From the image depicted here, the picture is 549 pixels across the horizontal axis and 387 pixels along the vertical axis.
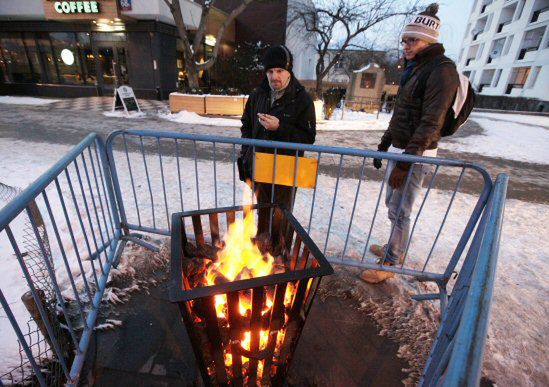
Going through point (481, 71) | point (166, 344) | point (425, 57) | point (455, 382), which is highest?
point (481, 71)

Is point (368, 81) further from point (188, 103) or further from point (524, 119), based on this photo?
point (188, 103)

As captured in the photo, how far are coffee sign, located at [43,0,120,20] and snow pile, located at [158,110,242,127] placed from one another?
265 inches

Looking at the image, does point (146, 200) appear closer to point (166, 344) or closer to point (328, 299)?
point (166, 344)

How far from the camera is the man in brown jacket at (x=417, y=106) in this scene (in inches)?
91.1

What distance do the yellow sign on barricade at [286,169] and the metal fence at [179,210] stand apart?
0.26ft

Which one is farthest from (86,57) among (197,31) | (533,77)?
(533,77)

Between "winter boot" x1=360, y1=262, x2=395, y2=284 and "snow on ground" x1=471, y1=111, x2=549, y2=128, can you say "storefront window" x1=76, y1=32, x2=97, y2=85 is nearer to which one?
"winter boot" x1=360, y1=262, x2=395, y2=284

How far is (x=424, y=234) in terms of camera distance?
3971 millimetres

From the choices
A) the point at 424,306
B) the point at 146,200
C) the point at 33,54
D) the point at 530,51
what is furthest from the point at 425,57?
the point at 530,51

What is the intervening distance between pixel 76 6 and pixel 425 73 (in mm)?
18001

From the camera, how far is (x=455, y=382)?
2.29 feet

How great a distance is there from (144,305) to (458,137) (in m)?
12.8

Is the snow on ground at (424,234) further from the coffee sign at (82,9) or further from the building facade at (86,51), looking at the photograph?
the building facade at (86,51)

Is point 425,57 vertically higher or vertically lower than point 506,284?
higher
